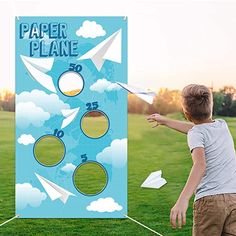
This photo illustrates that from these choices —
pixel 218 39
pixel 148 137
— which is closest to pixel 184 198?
pixel 148 137

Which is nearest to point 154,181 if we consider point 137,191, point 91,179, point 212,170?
point 137,191

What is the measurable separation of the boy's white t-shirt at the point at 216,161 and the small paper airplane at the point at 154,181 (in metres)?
1.21

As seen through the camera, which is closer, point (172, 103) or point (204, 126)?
point (204, 126)

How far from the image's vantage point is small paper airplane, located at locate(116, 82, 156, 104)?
340 cm

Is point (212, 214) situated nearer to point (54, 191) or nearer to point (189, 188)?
point (189, 188)

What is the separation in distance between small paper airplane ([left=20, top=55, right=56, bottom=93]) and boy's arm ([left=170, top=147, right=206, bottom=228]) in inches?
57.3

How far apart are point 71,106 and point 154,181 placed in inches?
22.8

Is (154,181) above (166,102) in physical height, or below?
below

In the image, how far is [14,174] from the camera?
3545mm

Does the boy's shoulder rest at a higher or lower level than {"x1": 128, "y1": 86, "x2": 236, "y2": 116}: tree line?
lower

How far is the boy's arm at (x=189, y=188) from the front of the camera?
6.78 ft

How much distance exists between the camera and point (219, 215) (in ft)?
7.49

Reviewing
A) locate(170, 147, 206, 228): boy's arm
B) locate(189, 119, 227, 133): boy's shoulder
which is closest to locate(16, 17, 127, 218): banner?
locate(189, 119, 227, 133): boy's shoulder

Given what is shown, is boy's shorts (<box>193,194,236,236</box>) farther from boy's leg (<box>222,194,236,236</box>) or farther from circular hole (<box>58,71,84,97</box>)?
circular hole (<box>58,71,84,97</box>)
